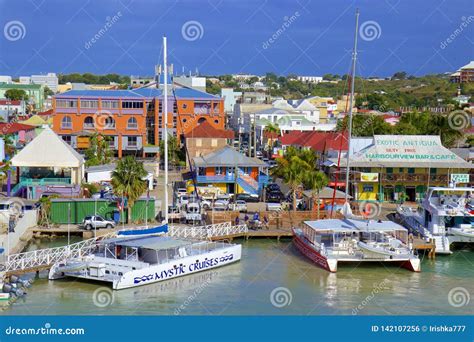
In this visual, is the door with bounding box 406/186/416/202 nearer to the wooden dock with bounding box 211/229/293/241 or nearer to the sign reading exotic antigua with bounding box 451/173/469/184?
the sign reading exotic antigua with bounding box 451/173/469/184

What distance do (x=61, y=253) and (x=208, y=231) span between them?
5.80m

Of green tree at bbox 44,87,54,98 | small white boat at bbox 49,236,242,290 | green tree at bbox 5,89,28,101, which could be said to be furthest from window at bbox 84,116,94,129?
green tree at bbox 44,87,54,98

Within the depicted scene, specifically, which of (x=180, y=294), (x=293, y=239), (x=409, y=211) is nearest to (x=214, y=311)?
(x=180, y=294)

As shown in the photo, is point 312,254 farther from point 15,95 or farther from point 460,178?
point 15,95

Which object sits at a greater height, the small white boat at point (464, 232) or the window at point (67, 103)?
the window at point (67, 103)

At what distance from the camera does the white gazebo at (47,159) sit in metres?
32.0

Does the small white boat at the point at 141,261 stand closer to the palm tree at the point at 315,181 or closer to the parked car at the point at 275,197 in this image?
the palm tree at the point at 315,181

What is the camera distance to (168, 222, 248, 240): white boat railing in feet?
82.4

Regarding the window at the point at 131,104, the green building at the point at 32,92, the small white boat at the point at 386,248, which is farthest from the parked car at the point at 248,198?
the green building at the point at 32,92

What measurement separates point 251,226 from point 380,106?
65.1 meters

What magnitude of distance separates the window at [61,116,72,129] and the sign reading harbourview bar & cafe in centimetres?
2248

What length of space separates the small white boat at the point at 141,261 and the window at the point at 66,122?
28115 mm

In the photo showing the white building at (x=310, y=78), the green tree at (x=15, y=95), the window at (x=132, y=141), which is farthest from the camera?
the white building at (x=310, y=78)

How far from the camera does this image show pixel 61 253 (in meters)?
21.8
